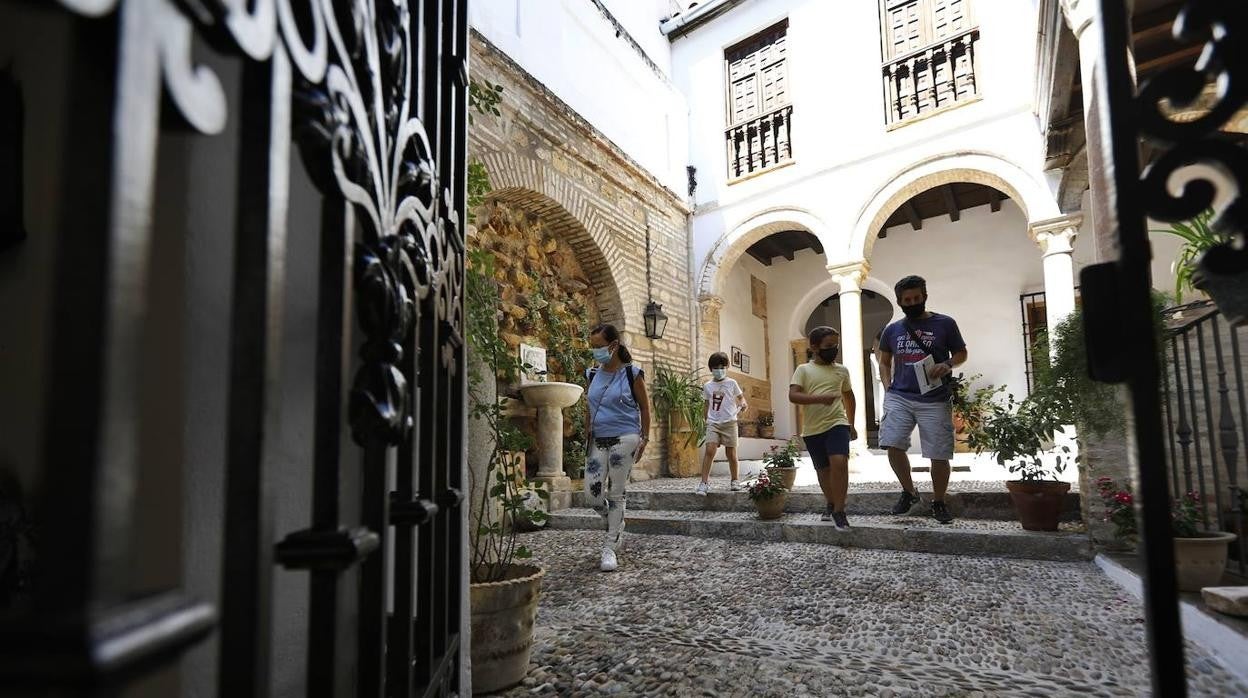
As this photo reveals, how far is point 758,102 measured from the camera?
33.9 feet

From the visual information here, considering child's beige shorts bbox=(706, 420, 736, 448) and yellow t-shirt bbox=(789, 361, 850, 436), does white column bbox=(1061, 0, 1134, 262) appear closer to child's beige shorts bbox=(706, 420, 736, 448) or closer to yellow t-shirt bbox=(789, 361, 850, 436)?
yellow t-shirt bbox=(789, 361, 850, 436)

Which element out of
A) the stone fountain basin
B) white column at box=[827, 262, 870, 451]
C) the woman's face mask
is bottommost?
the stone fountain basin

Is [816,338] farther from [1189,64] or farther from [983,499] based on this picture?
[1189,64]

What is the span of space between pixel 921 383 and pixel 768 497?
147 centimetres

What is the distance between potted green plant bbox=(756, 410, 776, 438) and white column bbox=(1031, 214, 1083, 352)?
18.0 feet

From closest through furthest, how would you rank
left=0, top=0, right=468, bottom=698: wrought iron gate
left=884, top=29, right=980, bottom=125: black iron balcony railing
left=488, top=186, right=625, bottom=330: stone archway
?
left=0, top=0, right=468, bottom=698: wrought iron gate < left=488, top=186, right=625, bottom=330: stone archway < left=884, top=29, right=980, bottom=125: black iron balcony railing

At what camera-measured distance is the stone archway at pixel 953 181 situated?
7621 millimetres

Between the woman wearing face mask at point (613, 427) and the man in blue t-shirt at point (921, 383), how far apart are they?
1752mm

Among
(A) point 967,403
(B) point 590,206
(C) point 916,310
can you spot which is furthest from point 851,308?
(C) point 916,310

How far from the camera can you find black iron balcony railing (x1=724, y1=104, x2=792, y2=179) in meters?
9.95

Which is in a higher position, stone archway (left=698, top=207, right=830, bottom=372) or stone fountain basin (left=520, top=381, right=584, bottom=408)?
stone archway (left=698, top=207, right=830, bottom=372)

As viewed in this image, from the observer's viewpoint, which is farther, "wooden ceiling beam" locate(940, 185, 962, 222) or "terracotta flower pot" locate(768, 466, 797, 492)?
"wooden ceiling beam" locate(940, 185, 962, 222)

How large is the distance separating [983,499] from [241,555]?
17.4 feet

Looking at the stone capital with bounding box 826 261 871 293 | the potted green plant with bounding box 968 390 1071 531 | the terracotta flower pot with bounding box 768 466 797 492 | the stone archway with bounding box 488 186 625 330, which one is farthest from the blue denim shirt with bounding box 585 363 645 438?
the stone capital with bounding box 826 261 871 293
